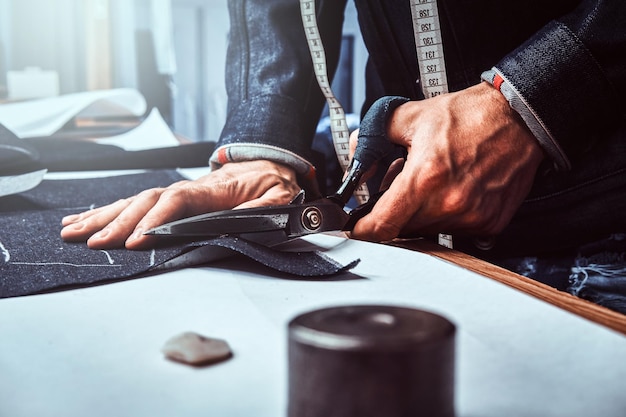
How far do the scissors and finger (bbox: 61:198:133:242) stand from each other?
0.34 feet

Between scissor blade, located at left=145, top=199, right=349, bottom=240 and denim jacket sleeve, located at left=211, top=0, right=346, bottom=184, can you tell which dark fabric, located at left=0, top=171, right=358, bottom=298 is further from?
denim jacket sleeve, located at left=211, top=0, right=346, bottom=184

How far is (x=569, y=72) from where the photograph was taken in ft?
2.33

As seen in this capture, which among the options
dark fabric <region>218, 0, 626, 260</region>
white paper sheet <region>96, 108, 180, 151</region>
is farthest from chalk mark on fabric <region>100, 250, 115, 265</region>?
white paper sheet <region>96, 108, 180, 151</region>

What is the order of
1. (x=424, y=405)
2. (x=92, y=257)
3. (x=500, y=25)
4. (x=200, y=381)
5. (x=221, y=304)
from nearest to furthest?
(x=424, y=405) → (x=200, y=381) → (x=221, y=304) → (x=92, y=257) → (x=500, y=25)

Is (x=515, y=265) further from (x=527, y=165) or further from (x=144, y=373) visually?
(x=144, y=373)

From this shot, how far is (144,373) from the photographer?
393 millimetres

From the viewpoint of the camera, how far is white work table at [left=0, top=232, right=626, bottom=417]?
36 centimetres

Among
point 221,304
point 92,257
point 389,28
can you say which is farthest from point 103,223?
point 389,28

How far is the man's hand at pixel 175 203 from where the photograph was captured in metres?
0.72

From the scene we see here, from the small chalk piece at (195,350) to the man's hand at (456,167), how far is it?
316 mm

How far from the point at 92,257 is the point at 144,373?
1.00 ft

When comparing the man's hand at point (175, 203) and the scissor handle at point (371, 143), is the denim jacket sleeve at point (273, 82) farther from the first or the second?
the scissor handle at point (371, 143)

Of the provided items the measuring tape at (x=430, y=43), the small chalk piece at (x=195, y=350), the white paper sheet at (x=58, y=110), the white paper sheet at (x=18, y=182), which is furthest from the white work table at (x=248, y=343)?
the white paper sheet at (x=58, y=110)

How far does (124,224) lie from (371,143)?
11.7 inches
